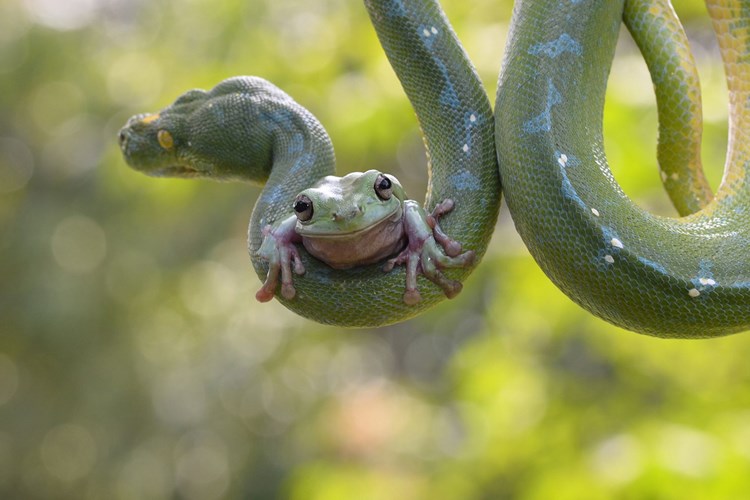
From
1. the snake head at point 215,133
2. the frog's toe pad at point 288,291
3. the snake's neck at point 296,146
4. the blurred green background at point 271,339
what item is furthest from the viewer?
the blurred green background at point 271,339

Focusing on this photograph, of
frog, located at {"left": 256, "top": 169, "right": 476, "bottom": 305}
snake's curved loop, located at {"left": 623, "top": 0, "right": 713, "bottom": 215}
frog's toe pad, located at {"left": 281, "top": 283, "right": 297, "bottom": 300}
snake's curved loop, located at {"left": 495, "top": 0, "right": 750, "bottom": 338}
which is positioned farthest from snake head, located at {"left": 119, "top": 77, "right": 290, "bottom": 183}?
snake's curved loop, located at {"left": 623, "top": 0, "right": 713, "bottom": 215}

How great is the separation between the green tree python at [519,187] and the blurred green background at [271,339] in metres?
1.24

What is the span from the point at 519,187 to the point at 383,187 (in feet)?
0.97

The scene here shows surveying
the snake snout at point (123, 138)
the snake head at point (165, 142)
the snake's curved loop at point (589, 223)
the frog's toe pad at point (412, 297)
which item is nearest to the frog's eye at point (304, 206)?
the frog's toe pad at point (412, 297)

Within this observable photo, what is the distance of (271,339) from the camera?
383 inches

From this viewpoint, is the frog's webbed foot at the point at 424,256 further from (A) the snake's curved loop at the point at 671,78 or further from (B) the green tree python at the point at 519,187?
(A) the snake's curved loop at the point at 671,78

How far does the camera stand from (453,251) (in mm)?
1642

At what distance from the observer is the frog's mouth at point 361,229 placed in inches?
61.9

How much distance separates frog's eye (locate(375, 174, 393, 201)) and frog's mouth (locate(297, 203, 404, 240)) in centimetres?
3

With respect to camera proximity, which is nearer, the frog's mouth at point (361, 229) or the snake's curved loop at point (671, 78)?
the frog's mouth at point (361, 229)

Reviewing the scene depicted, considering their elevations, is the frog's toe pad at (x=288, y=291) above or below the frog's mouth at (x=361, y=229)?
below

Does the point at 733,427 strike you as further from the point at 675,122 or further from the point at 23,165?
the point at 23,165

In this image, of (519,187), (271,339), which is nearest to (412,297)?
(519,187)

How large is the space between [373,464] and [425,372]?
5.09m
